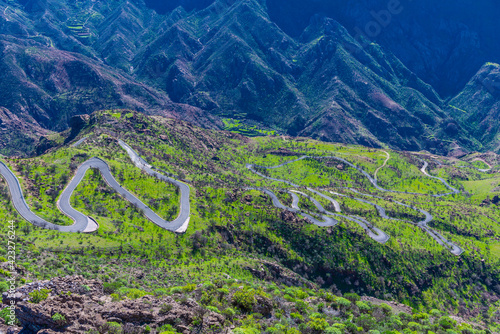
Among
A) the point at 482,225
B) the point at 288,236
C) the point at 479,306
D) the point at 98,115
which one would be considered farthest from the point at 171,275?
the point at 482,225

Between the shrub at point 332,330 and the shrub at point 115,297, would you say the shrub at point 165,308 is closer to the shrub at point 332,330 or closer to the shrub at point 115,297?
the shrub at point 115,297

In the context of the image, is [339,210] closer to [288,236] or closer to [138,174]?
[288,236]

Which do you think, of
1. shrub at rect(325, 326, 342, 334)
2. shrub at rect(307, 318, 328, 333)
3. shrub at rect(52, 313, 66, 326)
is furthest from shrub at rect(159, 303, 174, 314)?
shrub at rect(325, 326, 342, 334)

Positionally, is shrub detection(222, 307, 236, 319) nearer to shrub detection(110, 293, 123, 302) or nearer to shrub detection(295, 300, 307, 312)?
shrub detection(295, 300, 307, 312)

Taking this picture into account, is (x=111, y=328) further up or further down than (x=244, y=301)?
further up

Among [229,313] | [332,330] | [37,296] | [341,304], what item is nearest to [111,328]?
[37,296]

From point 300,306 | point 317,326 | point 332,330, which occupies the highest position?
point 332,330

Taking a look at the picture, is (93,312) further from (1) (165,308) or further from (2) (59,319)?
(1) (165,308)

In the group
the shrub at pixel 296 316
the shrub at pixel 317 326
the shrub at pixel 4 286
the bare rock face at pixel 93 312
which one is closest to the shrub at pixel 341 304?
the shrub at pixel 296 316
